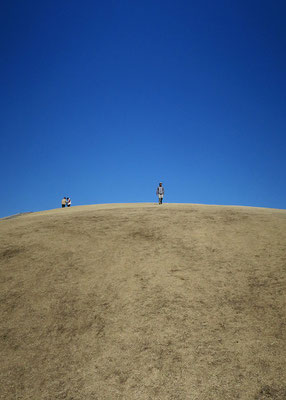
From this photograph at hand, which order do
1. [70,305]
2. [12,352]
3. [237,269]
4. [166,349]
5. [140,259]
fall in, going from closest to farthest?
[166,349], [12,352], [70,305], [237,269], [140,259]

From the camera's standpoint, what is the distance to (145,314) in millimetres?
6336

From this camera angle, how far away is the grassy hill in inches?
189

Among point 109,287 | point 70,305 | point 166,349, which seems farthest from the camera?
point 109,287

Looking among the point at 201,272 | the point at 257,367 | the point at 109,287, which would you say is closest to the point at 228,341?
the point at 257,367

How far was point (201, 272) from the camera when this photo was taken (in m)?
A: 7.84

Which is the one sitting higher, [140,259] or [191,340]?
[140,259]

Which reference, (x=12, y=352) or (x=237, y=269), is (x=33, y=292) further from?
(x=237, y=269)

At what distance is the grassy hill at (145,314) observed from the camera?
4809mm

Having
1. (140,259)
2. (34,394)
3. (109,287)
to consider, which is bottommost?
(34,394)

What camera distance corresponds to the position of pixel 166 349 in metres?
5.38

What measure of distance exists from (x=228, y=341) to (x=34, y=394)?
3936 mm

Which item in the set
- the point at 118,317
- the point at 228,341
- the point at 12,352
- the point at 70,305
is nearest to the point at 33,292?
the point at 70,305

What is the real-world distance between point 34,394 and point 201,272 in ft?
16.6

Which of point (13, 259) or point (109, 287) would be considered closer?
point (109, 287)
